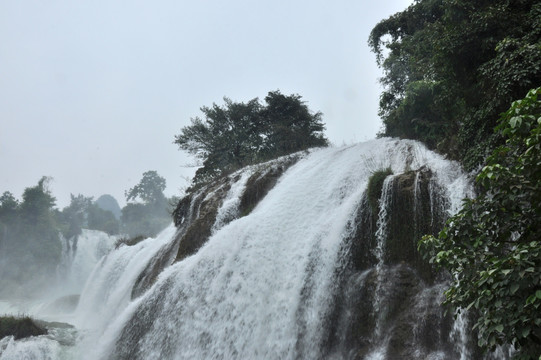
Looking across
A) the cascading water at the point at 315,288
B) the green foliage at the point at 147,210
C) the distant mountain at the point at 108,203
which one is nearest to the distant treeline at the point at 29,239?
the green foliage at the point at 147,210

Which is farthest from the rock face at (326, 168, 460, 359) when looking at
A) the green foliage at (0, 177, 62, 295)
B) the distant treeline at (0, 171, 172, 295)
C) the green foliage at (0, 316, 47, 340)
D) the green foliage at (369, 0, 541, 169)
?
the green foliage at (0, 177, 62, 295)

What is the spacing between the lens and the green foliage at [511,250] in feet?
11.8

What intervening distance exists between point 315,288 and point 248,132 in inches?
809

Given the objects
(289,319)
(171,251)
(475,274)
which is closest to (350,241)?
(289,319)

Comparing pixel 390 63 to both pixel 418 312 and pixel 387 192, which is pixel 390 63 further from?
pixel 418 312

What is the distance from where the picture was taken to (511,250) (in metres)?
4.39

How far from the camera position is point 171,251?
16172 millimetres

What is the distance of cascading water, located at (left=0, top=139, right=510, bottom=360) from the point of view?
7246 mm

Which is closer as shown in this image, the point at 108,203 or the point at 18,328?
the point at 18,328

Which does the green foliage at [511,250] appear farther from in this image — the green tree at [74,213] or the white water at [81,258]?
the green tree at [74,213]

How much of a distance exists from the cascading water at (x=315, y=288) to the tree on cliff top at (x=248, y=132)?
15.0 meters

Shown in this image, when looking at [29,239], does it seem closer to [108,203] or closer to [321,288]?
[321,288]

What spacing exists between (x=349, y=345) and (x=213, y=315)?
129 inches

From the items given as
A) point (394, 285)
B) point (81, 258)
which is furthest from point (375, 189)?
point (81, 258)
